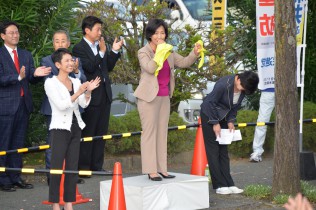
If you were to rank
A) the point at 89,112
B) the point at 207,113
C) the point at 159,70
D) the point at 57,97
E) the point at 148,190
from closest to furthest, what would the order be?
the point at 57,97 → the point at 148,190 → the point at 159,70 → the point at 207,113 → the point at 89,112

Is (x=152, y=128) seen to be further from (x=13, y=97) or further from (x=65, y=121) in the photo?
(x=13, y=97)

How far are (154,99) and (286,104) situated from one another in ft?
4.89

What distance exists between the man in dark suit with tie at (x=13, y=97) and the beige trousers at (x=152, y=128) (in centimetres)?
139

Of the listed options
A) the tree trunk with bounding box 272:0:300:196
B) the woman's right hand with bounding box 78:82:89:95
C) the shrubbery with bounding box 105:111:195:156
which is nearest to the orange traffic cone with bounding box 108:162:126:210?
the woman's right hand with bounding box 78:82:89:95

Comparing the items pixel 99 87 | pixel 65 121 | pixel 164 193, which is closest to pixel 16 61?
pixel 99 87

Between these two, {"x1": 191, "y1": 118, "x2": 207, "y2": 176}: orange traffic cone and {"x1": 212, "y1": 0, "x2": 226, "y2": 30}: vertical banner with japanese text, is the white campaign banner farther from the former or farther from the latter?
{"x1": 212, "y1": 0, "x2": 226, "y2": 30}: vertical banner with japanese text

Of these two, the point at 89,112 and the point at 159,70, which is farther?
the point at 89,112

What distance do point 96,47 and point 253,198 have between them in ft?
8.72

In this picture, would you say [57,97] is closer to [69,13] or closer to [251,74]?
[251,74]

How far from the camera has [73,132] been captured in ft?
25.8

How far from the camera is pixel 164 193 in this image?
8320mm

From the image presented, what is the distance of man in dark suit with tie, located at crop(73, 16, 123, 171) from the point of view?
9.96 metres

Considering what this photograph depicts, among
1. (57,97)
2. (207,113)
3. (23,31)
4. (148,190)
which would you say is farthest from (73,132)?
(23,31)

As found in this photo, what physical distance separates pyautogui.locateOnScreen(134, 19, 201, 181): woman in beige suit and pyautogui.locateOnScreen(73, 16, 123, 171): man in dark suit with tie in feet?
3.88
